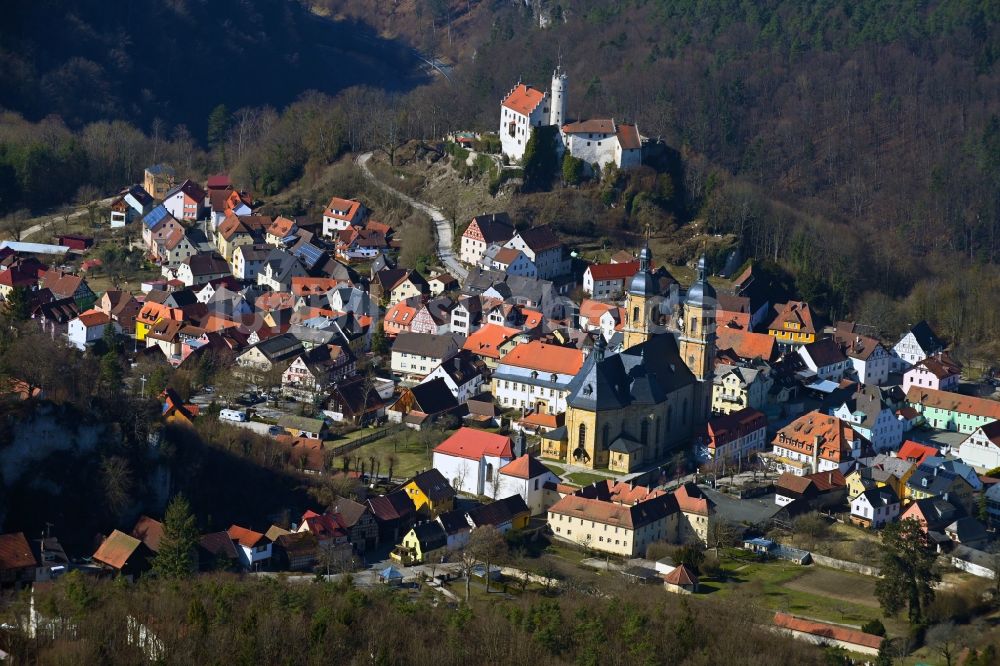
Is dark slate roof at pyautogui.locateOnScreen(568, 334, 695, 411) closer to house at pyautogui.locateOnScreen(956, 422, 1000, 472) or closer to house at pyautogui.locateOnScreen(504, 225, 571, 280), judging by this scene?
house at pyautogui.locateOnScreen(956, 422, 1000, 472)

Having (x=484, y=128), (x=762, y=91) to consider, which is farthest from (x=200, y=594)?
(x=762, y=91)

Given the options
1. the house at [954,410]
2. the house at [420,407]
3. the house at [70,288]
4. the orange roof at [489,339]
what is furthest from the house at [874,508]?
the house at [70,288]

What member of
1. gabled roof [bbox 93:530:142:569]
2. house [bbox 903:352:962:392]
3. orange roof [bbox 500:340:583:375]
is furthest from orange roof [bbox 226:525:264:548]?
house [bbox 903:352:962:392]

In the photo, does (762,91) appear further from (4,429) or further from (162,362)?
(4,429)

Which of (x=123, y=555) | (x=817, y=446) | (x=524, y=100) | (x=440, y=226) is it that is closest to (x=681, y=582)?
(x=817, y=446)

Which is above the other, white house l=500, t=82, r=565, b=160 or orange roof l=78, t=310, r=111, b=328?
white house l=500, t=82, r=565, b=160

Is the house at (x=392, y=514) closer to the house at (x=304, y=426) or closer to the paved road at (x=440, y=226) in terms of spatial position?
the house at (x=304, y=426)
